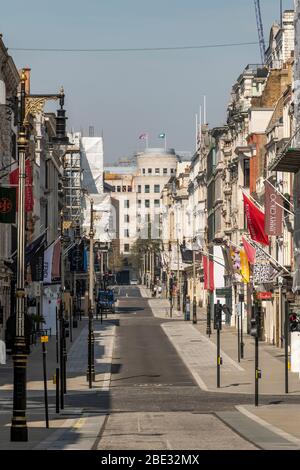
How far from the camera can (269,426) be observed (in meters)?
47.9

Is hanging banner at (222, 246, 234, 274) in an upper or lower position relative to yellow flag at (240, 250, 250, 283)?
upper

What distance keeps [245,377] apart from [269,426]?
106ft

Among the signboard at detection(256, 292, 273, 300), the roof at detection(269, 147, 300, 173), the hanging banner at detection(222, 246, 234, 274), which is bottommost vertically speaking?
the signboard at detection(256, 292, 273, 300)

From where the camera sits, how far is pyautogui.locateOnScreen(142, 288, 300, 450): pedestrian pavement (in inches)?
1763

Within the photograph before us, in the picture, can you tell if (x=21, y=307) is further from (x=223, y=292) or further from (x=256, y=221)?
(x=223, y=292)

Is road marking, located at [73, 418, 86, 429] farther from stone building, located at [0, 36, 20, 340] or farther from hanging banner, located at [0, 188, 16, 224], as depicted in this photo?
stone building, located at [0, 36, 20, 340]

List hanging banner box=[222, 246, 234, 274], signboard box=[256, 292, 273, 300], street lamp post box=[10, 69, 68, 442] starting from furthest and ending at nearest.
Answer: hanging banner box=[222, 246, 234, 274] < signboard box=[256, 292, 273, 300] < street lamp post box=[10, 69, 68, 442]

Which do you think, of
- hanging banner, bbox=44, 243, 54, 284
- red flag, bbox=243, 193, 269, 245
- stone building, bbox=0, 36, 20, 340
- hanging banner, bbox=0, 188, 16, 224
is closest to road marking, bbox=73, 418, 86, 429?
hanging banner, bbox=0, 188, 16, 224

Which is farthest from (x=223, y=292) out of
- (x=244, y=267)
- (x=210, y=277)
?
(x=244, y=267)

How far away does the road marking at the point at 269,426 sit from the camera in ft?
135

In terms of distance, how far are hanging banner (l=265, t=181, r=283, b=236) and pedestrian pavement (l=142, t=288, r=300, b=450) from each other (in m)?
7.81

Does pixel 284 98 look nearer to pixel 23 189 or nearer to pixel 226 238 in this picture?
pixel 226 238

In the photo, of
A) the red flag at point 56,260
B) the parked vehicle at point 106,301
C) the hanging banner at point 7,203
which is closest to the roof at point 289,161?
the red flag at point 56,260

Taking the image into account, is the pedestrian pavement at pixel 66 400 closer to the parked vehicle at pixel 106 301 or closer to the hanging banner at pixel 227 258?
the hanging banner at pixel 227 258
